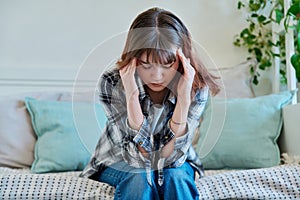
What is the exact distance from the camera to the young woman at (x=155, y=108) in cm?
83

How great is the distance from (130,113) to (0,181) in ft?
1.18

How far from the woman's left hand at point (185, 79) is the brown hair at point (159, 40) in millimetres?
18

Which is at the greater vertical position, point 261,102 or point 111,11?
point 111,11

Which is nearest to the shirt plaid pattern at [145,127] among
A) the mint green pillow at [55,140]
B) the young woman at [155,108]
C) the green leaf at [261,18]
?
the young woman at [155,108]

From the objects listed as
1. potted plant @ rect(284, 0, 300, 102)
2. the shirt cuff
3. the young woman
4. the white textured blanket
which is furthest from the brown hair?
potted plant @ rect(284, 0, 300, 102)

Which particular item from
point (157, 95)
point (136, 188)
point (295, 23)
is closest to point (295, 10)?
point (295, 23)

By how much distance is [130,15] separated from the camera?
1.84 meters

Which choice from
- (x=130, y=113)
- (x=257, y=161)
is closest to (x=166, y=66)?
(x=130, y=113)

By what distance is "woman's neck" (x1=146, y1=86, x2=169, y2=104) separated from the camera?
88 cm

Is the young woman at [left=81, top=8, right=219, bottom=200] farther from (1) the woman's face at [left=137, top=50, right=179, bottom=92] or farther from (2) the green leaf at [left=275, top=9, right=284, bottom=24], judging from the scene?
(2) the green leaf at [left=275, top=9, right=284, bottom=24]

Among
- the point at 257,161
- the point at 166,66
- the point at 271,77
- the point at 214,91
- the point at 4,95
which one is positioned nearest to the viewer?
the point at 166,66

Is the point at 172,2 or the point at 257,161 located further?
the point at 172,2

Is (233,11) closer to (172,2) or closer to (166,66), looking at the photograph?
(172,2)

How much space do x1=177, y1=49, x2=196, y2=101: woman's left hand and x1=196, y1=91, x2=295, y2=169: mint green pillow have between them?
500 millimetres
